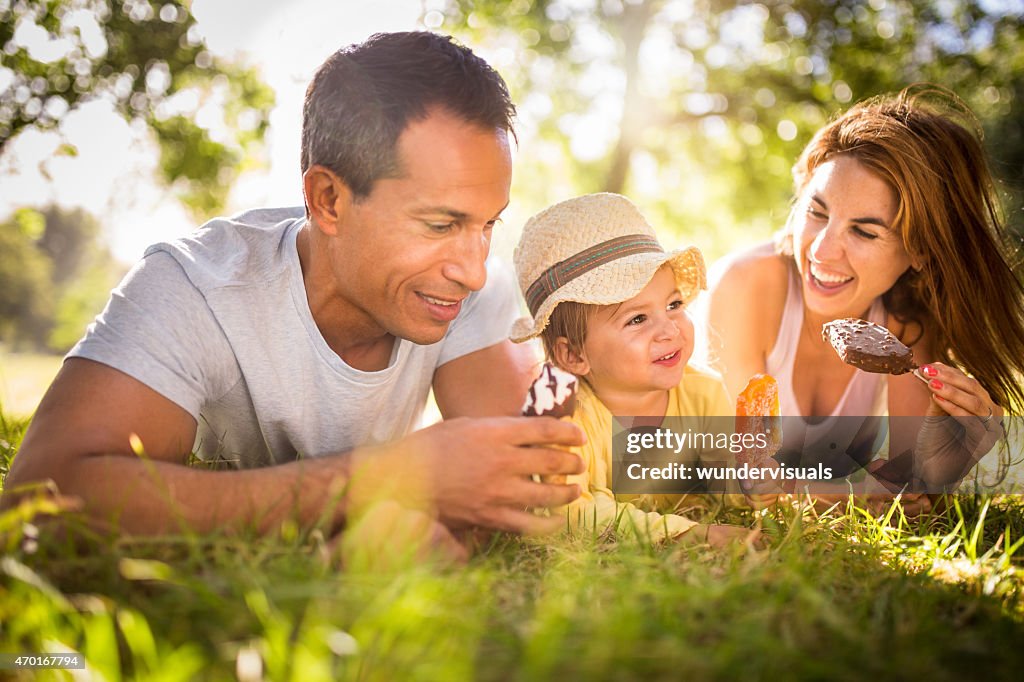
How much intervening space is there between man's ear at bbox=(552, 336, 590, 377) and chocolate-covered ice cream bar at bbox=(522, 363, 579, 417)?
3.24 feet

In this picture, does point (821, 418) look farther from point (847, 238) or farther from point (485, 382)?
point (485, 382)

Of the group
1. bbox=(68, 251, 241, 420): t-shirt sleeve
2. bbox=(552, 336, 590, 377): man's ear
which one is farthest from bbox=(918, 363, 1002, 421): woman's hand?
bbox=(68, 251, 241, 420): t-shirt sleeve

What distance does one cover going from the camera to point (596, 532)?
287 centimetres

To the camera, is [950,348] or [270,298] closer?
[270,298]

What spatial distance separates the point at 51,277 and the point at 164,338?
124ft

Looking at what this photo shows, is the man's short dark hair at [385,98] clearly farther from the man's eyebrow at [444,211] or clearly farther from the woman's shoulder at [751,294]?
the woman's shoulder at [751,294]

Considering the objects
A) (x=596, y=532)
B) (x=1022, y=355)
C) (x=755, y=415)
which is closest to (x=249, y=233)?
(x=596, y=532)

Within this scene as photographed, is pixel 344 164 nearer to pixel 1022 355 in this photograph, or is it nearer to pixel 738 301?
pixel 738 301

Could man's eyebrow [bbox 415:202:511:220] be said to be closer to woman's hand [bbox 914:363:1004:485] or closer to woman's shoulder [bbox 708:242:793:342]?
woman's shoulder [bbox 708:242:793:342]

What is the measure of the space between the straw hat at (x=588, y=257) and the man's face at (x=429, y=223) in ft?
1.63

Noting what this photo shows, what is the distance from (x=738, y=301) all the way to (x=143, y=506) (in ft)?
9.98

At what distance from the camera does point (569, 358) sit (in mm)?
3693

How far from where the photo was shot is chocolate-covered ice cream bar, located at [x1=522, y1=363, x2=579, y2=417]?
2.63 meters

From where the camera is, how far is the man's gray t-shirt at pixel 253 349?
2.83 m
